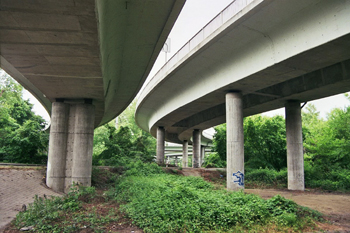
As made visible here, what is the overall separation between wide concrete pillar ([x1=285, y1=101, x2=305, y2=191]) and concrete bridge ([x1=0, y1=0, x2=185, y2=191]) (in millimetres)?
10647

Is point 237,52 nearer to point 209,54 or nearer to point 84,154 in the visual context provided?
point 209,54

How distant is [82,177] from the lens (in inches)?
599

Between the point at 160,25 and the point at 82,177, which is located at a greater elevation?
the point at 160,25

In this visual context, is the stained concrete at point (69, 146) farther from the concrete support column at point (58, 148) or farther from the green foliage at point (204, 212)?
the green foliage at point (204, 212)

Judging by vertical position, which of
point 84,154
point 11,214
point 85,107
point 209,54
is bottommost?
point 11,214

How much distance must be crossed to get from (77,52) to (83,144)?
829 centimetres

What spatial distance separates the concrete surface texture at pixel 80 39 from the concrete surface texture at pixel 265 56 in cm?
353

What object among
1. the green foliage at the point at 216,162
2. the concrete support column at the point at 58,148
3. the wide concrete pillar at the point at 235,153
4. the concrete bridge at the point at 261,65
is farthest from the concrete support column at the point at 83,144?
the green foliage at the point at 216,162

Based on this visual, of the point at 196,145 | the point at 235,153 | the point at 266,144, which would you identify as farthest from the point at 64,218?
the point at 196,145

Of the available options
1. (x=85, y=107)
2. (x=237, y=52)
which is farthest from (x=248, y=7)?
(x=85, y=107)

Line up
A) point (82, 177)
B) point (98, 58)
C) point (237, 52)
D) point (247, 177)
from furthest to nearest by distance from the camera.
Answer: point (247, 177) → point (82, 177) → point (237, 52) → point (98, 58)

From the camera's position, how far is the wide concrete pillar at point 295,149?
61.8 ft

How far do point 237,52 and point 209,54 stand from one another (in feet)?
4.91

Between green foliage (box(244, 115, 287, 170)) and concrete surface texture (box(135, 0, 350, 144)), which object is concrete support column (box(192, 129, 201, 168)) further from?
concrete surface texture (box(135, 0, 350, 144))
